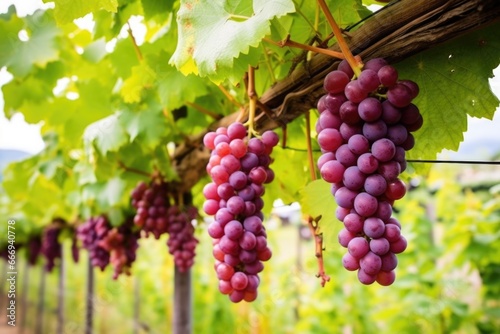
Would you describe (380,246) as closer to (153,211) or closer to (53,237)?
(153,211)

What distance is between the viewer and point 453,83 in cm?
97

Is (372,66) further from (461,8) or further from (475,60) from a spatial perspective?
(475,60)

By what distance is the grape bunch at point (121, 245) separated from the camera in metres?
2.39

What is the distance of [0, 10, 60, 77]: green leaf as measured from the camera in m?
1.78

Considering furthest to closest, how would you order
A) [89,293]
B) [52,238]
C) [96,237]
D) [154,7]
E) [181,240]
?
[89,293] → [52,238] → [96,237] → [181,240] → [154,7]

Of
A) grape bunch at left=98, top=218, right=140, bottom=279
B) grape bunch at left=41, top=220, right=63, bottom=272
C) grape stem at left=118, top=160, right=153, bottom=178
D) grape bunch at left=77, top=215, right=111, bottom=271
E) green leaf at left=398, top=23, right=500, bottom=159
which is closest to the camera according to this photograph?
green leaf at left=398, top=23, right=500, bottom=159

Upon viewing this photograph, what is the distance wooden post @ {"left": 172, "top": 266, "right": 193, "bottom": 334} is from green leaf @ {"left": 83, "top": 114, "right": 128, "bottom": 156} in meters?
0.90

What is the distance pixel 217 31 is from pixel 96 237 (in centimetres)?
219

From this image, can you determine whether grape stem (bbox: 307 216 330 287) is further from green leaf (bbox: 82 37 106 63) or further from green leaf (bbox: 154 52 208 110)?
green leaf (bbox: 82 37 106 63)

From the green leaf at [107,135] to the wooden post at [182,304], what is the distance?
903 mm

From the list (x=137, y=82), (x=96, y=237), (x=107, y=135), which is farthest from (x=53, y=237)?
(x=137, y=82)

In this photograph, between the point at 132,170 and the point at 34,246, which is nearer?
the point at 132,170

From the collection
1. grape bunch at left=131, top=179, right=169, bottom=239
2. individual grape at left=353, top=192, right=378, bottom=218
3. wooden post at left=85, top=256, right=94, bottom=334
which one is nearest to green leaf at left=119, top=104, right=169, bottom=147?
grape bunch at left=131, top=179, right=169, bottom=239

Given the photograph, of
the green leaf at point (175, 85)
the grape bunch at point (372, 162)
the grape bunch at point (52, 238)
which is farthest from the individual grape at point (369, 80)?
the grape bunch at point (52, 238)
